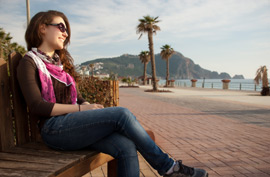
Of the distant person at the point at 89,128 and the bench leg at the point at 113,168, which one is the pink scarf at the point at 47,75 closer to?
the distant person at the point at 89,128

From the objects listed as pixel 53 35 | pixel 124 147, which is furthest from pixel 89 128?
pixel 53 35

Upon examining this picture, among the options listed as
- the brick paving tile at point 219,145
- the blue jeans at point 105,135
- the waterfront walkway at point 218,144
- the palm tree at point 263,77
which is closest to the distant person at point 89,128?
the blue jeans at point 105,135

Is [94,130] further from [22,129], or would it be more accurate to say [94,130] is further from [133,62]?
[133,62]

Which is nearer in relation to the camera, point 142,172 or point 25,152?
point 25,152

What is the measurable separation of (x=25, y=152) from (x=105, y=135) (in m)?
0.63

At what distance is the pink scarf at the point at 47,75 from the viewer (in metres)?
1.97

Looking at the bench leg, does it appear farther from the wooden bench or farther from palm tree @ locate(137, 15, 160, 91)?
palm tree @ locate(137, 15, 160, 91)

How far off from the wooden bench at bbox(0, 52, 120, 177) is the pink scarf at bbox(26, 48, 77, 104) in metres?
0.21

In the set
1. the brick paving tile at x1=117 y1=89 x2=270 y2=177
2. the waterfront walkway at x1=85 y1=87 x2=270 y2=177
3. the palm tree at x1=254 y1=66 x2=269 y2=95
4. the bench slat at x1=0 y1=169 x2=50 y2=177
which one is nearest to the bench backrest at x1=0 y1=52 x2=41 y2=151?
the bench slat at x1=0 y1=169 x2=50 y2=177

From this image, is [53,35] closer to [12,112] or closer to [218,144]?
[12,112]

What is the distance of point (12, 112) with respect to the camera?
2049mm

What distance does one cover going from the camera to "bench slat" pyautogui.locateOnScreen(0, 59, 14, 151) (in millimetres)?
1898

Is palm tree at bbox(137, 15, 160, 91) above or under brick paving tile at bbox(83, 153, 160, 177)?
above

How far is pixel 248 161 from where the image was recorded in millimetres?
3383
